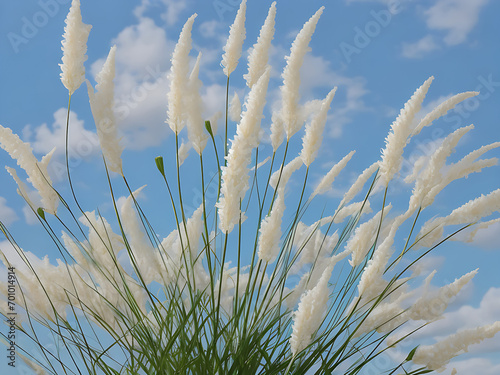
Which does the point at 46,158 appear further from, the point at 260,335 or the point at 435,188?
the point at 435,188

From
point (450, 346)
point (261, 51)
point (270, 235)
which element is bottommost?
point (450, 346)

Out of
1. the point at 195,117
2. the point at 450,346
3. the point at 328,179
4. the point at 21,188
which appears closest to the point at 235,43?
the point at 195,117

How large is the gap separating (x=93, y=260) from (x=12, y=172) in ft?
0.63

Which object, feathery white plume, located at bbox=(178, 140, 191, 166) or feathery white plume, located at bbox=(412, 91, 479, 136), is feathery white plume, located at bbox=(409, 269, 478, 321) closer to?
feathery white plume, located at bbox=(412, 91, 479, 136)

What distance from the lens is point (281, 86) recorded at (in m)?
0.79

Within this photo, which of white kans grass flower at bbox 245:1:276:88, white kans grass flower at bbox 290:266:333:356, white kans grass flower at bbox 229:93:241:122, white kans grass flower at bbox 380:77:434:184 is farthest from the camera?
white kans grass flower at bbox 229:93:241:122

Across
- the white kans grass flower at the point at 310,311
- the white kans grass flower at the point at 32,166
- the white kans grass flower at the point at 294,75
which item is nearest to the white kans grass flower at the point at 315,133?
the white kans grass flower at the point at 294,75

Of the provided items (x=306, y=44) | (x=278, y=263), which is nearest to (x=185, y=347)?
(x=278, y=263)

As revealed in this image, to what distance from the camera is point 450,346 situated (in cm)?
76

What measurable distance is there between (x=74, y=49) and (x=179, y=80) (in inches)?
6.6

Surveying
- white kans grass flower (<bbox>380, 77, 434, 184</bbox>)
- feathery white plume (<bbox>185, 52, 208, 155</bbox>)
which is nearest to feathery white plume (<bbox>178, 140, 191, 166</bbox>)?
feathery white plume (<bbox>185, 52, 208, 155</bbox>)

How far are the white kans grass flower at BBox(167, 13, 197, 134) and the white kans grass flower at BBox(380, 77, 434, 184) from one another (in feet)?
0.98

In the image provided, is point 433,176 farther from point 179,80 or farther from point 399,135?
point 179,80

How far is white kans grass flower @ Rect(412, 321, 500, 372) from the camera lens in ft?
2.50
